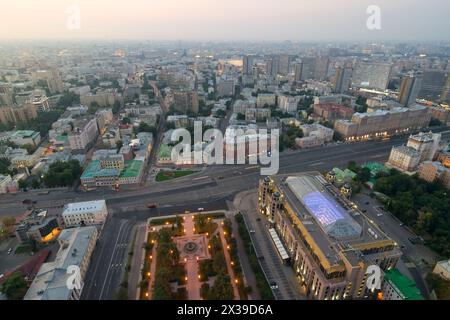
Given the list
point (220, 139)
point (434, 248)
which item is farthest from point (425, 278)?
point (220, 139)

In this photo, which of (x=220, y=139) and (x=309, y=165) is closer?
(x=309, y=165)

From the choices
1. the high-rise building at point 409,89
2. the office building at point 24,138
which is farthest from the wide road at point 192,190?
the high-rise building at point 409,89

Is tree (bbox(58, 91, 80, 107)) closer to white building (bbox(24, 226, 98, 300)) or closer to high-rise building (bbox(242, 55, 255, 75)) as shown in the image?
white building (bbox(24, 226, 98, 300))

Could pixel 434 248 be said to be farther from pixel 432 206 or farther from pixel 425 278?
pixel 432 206

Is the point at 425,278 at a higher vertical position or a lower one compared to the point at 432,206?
lower
